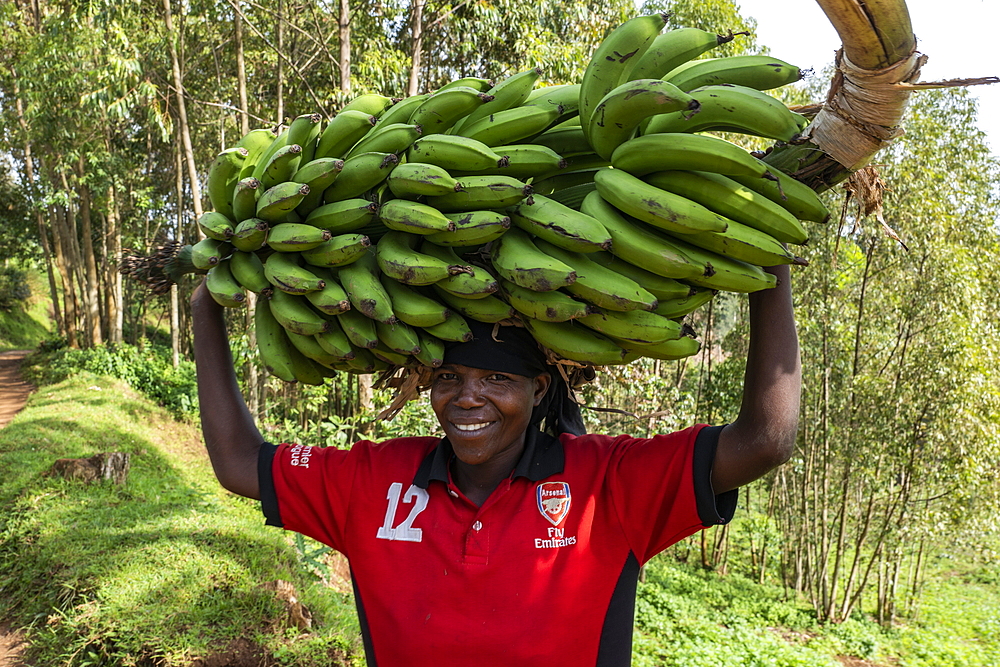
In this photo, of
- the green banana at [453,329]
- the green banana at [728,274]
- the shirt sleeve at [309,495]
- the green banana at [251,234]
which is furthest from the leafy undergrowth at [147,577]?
the green banana at [728,274]

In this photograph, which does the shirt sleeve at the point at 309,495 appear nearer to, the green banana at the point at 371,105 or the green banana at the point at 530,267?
the green banana at the point at 530,267

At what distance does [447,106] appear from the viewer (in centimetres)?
157

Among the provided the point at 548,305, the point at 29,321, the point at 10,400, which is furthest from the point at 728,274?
the point at 29,321

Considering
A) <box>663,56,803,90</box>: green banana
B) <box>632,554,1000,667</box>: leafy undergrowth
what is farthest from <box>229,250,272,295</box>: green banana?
<box>632,554,1000,667</box>: leafy undergrowth

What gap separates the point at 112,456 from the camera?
25.0ft

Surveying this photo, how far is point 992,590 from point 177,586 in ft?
49.7

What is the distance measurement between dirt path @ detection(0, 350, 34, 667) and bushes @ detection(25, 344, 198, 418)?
0.47m

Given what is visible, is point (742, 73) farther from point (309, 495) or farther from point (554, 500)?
point (309, 495)

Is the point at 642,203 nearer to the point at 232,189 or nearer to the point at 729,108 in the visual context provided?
the point at 729,108

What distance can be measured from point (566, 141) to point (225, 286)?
0.87m

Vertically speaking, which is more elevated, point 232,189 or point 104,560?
point 232,189

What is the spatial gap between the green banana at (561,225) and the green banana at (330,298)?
0.41 meters

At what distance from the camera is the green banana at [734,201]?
136 cm

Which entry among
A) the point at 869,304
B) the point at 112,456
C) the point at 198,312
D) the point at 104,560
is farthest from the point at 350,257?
the point at 869,304
